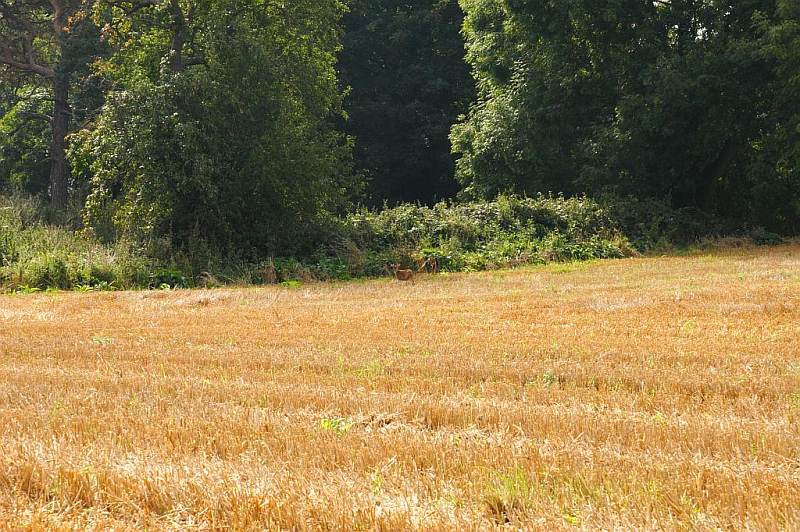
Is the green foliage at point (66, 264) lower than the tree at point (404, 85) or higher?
lower

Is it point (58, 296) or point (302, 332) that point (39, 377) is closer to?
point (302, 332)

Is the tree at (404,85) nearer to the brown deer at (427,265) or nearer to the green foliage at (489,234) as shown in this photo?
the green foliage at (489,234)

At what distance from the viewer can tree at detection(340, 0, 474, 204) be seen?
40469 mm

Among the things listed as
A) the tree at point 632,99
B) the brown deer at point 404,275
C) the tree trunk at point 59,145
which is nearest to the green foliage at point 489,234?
the brown deer at point 404,275

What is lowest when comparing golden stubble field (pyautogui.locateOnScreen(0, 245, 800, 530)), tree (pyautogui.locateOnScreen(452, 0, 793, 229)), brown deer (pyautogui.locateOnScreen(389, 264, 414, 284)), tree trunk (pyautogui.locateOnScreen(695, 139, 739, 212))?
brown deer (pyautogui.locateOnScreen(389, 264, 414, 284))

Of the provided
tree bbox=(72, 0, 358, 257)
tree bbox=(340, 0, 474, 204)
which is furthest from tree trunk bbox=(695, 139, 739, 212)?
tree bbox=(340, 0, 474, 204)

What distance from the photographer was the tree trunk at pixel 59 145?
3356cm

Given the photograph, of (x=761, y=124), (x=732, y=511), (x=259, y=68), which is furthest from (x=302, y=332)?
(x=761, y=124)

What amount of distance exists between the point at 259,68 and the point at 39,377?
642 inches

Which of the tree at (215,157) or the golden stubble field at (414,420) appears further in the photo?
the tree at (215,157)

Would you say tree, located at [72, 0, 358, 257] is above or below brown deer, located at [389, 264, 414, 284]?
above

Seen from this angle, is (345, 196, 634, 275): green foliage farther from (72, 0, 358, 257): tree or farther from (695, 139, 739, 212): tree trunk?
(695, 139, 739, 212): tree trunk

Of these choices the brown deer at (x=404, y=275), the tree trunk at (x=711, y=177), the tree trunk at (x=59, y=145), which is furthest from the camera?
the tree trunk at (x=59, y=145)

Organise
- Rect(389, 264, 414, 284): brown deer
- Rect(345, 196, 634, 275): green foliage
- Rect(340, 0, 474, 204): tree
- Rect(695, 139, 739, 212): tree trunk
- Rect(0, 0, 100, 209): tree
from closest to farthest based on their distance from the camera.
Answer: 1. Rect(389, 264, 414, 284): brown deer
2. Rect(345, 196, 634, 275): green foliage
3. Rect(695, 139, 739, 212): tree trunk
4. Rect(0, 0, 100, 209): tree
5. Rect(340, 0, 474, 204): tree
